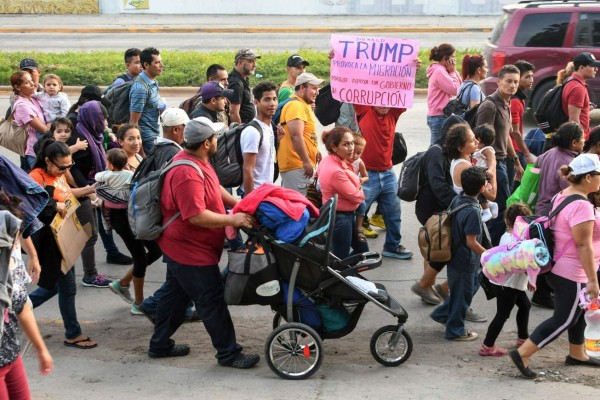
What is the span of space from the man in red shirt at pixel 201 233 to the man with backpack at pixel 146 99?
3694 millimetres

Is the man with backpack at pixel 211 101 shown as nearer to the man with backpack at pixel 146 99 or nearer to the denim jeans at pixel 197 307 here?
the man with backpack at pixel 146 99

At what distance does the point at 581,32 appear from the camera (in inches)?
578

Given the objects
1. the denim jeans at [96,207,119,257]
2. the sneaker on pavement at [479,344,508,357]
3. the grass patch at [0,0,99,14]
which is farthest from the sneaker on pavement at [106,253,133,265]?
the grass patch at [0,0,99,14]

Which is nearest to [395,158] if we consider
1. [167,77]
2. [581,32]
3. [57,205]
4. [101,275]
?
[101,275]

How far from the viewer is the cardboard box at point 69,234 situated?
6.88m

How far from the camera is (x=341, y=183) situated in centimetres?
795

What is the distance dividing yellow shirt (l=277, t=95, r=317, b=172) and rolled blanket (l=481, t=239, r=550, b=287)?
2793 mm

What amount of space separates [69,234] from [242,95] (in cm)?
387

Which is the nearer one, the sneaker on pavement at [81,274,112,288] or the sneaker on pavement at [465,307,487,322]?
the sneaker on pavement at [465,307,487,322]

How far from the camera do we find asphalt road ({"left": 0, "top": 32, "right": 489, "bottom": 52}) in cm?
2516

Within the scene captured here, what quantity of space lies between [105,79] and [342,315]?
13.6 meters

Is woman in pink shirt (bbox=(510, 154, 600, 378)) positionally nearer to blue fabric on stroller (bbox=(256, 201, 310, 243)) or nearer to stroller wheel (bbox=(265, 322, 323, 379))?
stroller wheel (bbox=(265, 322, 323, 379))

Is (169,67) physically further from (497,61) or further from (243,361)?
(243,361)

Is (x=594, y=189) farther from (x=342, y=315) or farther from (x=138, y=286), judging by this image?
(x=138, y=286)
